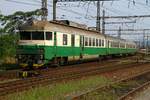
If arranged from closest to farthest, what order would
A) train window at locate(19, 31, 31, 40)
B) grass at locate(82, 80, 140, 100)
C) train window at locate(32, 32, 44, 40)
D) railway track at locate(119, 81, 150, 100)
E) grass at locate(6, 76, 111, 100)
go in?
grass at locate(6, 76, 111, 100) < grass at locate(82, 80, 140, 100) < railway track at locate(119, 81, 150, 100) < train window at locate(32, 32, 44, 40) < train window at locate(19, 31, 31, 40)

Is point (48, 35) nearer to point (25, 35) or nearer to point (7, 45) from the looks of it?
point (25, 35)

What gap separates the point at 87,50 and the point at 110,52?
1266 cm

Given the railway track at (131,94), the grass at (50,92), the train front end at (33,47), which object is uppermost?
the train front end at (33,47)

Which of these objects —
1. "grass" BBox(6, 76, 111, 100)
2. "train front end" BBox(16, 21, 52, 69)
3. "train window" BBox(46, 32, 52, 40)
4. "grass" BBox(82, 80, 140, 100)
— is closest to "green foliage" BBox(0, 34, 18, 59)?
"train front end" BBox(16, 21, 52, 69)

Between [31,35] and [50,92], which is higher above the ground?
[31,35]

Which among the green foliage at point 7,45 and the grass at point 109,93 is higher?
the green foliage at point 7,45

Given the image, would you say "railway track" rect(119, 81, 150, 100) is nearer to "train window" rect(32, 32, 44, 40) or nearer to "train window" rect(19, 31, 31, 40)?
"train window" rect(32, 32, 44, 40)

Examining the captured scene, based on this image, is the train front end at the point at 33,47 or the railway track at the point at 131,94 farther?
the train front end at the point at 33,47

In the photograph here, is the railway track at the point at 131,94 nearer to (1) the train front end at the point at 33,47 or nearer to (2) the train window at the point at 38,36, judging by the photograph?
(1) the train front end at the point at 33,47

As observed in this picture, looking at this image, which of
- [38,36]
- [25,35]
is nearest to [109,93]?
[38,36]

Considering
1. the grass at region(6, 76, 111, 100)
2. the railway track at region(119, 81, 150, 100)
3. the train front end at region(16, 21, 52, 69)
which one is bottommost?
the railway track at region(119, 81, 150, 100)

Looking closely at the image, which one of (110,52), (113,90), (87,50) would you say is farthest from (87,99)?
(110,52)

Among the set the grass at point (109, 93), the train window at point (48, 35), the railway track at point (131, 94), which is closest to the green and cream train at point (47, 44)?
the train window at point (48, 35)

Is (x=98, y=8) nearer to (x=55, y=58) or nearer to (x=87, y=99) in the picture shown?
(x=55, y=58)
